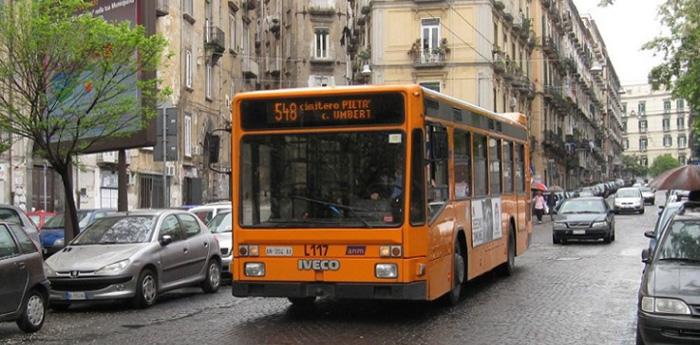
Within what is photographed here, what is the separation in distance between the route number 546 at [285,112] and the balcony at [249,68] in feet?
112

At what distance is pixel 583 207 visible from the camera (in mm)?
27453

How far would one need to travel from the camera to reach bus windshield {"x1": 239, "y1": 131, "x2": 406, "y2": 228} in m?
10.0

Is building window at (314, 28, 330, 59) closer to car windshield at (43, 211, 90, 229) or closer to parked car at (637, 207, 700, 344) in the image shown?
car windshield at (43, 211, 90, 229)

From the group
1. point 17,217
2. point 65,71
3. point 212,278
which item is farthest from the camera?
point 65,71

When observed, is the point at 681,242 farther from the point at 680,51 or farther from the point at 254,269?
the point at 680,51

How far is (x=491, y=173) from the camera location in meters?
14.0

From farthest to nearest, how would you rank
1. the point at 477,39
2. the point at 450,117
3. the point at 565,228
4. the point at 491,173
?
the point at 477,39
the point at 565,228
the point at 491,173
the point at 450,117

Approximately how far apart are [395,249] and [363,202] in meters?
0.69

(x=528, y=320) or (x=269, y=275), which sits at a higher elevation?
(x=269, y=275)

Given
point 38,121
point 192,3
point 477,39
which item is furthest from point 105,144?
point 477,39

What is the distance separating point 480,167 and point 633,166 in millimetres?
146054

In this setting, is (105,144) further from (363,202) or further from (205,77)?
(205,77)

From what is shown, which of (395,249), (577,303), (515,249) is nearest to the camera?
(395,249)

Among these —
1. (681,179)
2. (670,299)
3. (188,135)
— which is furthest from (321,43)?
(670,299)
